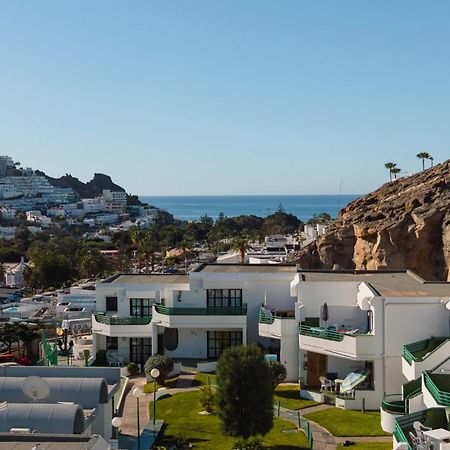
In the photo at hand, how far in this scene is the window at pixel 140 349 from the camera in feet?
128

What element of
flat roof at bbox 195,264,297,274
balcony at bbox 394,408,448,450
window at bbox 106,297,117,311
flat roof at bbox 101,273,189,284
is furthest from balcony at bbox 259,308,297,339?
balcony at bbox 394,408,448,450

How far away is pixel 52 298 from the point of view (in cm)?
8050

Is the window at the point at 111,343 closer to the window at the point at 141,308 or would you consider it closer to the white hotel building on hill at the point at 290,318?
the white hotel building on hill at the point at 290,318

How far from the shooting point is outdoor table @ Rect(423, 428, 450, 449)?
1942cm

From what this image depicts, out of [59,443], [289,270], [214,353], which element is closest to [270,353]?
[214,353]

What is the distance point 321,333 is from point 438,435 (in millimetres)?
12209

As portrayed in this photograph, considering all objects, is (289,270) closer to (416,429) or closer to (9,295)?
(416,429)

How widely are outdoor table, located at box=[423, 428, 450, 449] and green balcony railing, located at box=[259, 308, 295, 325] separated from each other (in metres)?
14.9

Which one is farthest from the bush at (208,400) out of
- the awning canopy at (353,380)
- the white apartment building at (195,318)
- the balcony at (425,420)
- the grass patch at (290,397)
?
the balcony at (425,420)

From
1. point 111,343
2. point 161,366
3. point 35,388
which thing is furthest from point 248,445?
point 111,343

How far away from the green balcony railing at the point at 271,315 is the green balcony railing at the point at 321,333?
1.97 m

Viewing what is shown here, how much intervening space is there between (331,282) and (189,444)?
1198cm

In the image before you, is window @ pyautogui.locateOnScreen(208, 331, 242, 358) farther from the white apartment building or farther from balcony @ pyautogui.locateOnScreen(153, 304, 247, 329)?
balcony @ pyautogui.locateOnScreen(153, 304, 247, 329)

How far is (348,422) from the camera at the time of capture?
27359mm
